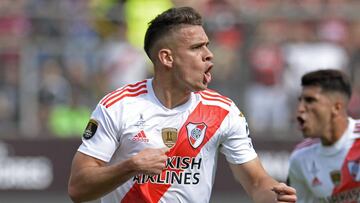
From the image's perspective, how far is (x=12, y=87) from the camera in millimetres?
13336

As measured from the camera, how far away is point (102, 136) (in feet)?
21.9

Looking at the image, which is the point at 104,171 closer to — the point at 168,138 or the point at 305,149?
the point at 168,138

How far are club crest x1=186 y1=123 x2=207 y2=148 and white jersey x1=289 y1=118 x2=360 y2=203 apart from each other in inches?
91.5

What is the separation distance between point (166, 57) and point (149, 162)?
968 millimetres

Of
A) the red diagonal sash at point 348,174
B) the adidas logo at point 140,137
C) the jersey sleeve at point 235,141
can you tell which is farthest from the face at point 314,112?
the adidas logo at point 140,137

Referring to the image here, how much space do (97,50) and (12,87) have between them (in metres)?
A: 1.22

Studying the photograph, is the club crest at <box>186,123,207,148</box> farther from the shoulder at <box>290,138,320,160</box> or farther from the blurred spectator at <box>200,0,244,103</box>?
the blurred spectator at <box>200,0,244,103</box>

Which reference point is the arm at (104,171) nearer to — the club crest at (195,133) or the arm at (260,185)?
the club crest at (195,133)

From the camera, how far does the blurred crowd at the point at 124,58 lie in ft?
44.0

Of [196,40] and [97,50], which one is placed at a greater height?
[196,40]

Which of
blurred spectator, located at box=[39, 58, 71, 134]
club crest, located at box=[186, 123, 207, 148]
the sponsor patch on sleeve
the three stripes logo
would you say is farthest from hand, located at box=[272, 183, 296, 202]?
blurred spectator, located at box=[39, 58, 71, 134]

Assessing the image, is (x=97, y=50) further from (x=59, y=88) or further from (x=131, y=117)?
(x=131, y=117)

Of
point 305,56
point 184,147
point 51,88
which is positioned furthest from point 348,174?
point 51,88

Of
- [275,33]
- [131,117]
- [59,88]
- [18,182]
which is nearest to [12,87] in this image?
[59,88]
